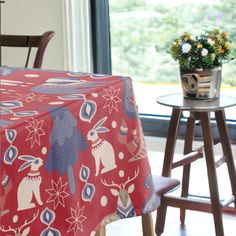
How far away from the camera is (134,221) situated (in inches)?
102

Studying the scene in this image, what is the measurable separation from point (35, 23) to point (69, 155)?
1.99 metres

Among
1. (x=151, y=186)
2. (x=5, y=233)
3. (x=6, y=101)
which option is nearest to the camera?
(x=5, y=233)

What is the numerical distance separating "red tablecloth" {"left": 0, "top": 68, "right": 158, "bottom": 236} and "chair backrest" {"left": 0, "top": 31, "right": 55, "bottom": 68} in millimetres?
628

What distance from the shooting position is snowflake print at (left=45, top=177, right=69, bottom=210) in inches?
45.5

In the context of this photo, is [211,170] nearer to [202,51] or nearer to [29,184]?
[202,51]

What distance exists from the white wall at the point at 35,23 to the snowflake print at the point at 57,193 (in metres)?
1.92

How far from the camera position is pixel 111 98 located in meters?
1.37

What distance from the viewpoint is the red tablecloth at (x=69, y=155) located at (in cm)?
108

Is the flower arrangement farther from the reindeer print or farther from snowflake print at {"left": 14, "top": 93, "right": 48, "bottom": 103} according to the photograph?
snowflake print at {"left": 14, "top": 93, "right": 48, "bottom": 103}

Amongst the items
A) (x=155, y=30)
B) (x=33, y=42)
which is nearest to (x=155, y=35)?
(x=155, y=30)

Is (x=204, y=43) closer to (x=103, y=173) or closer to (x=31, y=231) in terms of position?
(x=103, y=173)

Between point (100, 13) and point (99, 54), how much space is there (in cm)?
21

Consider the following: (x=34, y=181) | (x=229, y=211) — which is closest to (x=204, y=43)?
(x=229, y=211)

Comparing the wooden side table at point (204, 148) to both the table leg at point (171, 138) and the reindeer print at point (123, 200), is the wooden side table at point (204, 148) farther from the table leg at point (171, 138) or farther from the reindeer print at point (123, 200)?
the reindeer print at point (123, 200)
